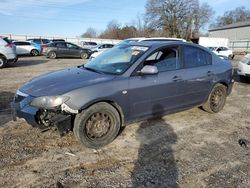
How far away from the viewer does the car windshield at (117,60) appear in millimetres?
4434

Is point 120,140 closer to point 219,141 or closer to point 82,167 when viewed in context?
point 82,167

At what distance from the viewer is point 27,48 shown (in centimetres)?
2445

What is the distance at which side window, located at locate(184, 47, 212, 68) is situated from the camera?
5.13 meters

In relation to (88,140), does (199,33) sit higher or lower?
higher

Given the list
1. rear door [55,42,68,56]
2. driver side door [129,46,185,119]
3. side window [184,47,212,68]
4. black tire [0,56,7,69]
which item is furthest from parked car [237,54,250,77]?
rear door [55,42,68,56]

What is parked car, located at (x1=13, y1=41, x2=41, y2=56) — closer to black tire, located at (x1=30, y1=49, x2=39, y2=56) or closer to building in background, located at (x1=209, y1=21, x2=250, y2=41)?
black tire, located at (x1=30, y1=49, x2=39, y2=56)

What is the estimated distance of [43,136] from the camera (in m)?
4.38

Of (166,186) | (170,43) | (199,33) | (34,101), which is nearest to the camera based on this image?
(166,186)

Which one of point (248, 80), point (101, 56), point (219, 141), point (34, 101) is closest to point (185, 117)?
point (219, 141)

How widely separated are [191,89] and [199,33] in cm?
6546

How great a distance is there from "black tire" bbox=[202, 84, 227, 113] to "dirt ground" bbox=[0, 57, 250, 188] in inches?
23.2

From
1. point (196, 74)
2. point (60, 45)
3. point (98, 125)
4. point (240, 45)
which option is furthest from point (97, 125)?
point (240, 45)

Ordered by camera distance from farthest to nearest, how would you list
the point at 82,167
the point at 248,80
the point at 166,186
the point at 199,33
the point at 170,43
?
1. the point at 199,33
2. the point at 248,80
3. the point at 170,43
4. the point at 82,167
5. the point at 166,186

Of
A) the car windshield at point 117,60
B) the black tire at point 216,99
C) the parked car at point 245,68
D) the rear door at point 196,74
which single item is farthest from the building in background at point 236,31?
the car windshield at point 117,60
